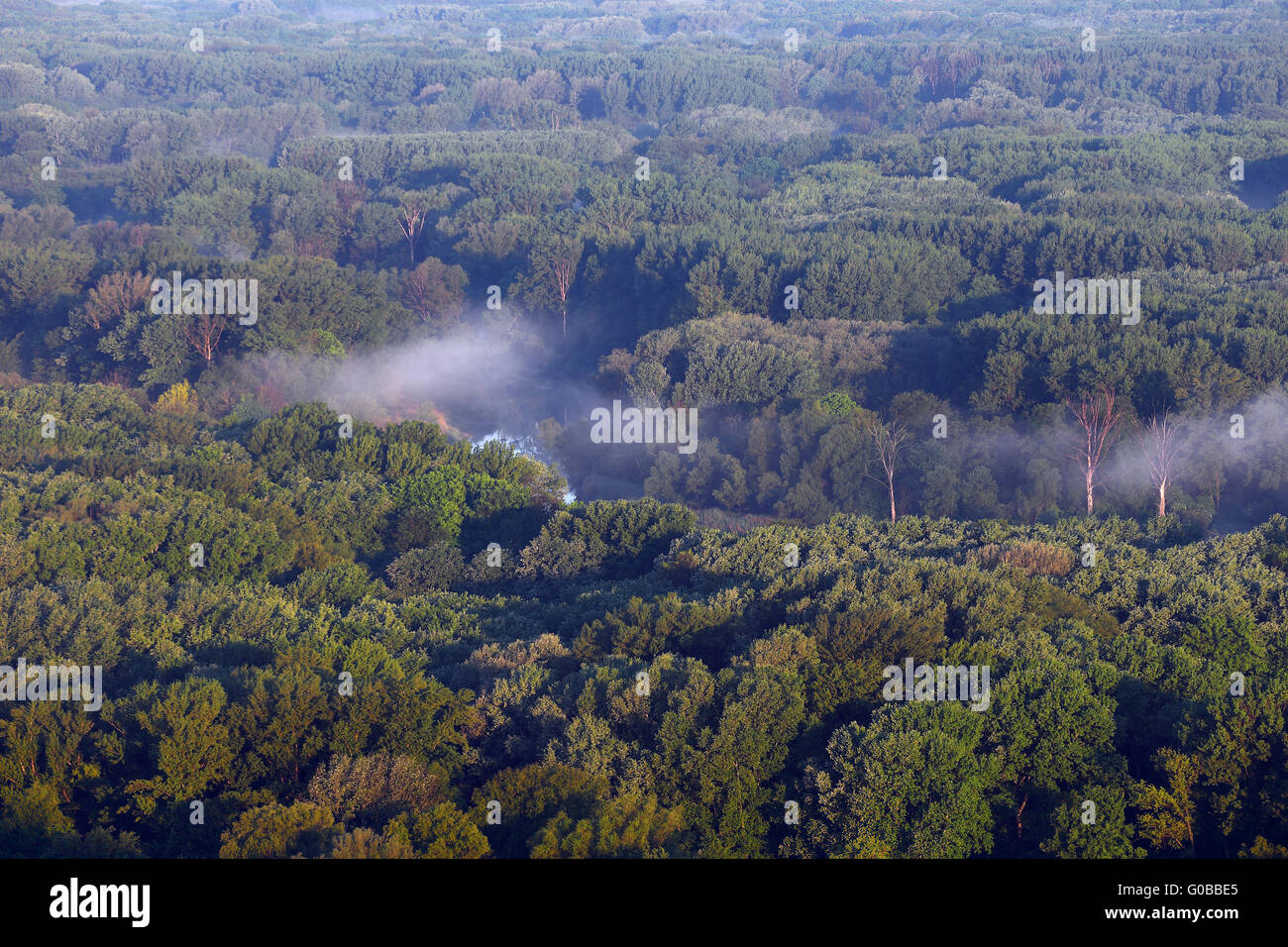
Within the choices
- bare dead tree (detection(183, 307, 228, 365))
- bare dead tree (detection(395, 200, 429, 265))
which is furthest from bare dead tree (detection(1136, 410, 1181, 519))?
bare dead tree (detection(395, 200, 429, 265))

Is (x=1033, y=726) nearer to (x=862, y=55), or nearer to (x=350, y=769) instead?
(x=350, y=769)

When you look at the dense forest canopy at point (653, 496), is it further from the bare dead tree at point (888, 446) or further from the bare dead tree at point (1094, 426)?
the bare dead tree at point (888, 446)

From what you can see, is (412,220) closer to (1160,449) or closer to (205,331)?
(205,331)

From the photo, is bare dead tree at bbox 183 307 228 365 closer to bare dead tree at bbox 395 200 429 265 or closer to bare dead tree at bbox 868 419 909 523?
bare dead tree at bbox 395 200 429 265

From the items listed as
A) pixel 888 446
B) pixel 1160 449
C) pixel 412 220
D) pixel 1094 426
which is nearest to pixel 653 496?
pixel 888 446

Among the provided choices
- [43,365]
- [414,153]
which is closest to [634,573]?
[43,365]

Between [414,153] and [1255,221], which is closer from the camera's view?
[1255,221]
